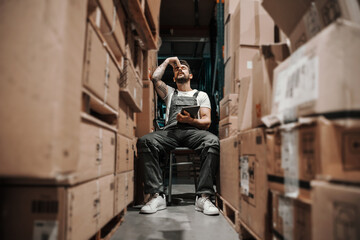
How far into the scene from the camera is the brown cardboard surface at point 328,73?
0.70 m

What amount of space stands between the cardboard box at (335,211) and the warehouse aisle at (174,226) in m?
0.97

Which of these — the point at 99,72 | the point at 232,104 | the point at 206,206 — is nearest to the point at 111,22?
the point at 99,72

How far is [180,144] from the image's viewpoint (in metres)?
2.56

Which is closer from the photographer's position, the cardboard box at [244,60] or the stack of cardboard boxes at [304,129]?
the stack of cardboard boxes at [304,129]

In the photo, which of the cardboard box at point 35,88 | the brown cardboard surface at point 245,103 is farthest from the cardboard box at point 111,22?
the brown cardboard surface at point 245,103

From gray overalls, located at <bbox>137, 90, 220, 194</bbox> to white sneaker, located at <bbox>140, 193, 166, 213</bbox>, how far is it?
6 cm

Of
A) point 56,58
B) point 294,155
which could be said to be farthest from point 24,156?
point 294,155

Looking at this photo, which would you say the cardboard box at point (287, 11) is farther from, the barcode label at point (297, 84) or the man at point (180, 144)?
the man at point (180, 144)

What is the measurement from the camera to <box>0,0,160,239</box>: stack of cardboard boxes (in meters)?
0.74

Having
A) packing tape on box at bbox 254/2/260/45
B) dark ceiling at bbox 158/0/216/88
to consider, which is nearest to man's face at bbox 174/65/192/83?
packing tape on box at bbox 254/2/260/45

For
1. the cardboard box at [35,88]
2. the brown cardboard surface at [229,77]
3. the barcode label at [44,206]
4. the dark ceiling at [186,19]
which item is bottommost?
the barcode label at [44,206]

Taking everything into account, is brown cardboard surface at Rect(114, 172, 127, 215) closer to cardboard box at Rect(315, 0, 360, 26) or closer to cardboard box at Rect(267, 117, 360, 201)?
cardboard box at Rect(267, 117, 360, 201)

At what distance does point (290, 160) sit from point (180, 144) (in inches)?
65.6

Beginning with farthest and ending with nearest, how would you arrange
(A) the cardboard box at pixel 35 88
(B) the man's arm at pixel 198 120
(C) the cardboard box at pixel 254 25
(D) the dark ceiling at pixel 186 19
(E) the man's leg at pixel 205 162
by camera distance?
(D) the dark ceiling at pixel 186 19, (B) the man's arm at pixel 198 120, (C) the cardboard box at pixel 254 25, (E) the man's leg at pixel 205 162, (A) the cardboard box at pixel 35 88
